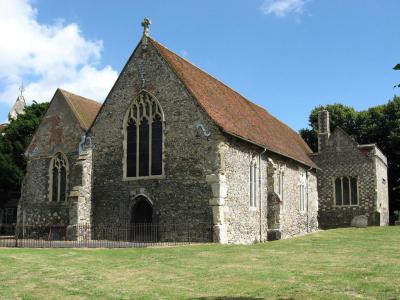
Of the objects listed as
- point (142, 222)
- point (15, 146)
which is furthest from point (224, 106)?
point (15, 146)

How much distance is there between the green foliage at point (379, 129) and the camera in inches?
1697

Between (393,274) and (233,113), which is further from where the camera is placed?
(233,113)

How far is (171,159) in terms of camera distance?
2211 centimetres

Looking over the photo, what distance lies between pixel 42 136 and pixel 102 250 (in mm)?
12961

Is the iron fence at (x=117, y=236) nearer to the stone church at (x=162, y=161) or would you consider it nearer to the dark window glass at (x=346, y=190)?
the stone church at (x=162, y=161)

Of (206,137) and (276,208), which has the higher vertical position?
(206,137)

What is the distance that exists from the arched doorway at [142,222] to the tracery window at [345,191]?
1812cm

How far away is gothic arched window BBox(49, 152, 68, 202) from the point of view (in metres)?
27.1

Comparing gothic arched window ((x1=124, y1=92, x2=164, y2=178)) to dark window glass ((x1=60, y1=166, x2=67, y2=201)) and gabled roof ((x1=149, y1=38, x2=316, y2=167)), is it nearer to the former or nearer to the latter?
gabled roof ((x1=149, y1=38, x2=316, y2=167))

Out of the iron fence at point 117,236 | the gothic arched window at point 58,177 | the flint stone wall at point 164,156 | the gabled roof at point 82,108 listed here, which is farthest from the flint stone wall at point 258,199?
the gothic arched window at point 58,177

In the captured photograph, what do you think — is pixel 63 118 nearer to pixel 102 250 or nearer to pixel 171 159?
pixel 171 159

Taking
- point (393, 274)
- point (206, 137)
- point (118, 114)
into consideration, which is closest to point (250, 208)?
point (206, 137)

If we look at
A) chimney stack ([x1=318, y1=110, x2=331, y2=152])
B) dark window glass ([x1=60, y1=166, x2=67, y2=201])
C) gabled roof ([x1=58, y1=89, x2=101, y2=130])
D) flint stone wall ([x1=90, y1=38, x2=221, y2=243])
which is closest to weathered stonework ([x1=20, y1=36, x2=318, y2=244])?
flint stone wall ([x1=90, y1=38, x2=221, y2=243])

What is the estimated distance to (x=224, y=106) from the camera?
2491cm
